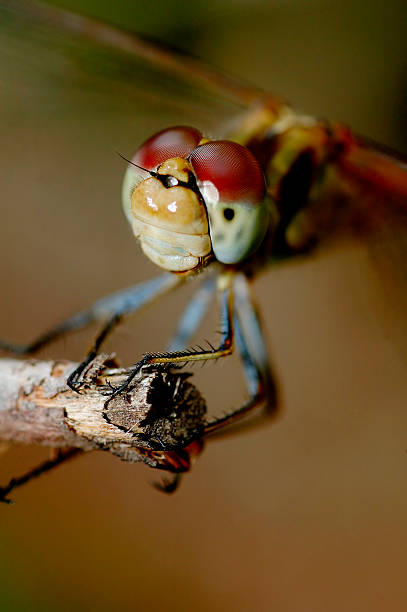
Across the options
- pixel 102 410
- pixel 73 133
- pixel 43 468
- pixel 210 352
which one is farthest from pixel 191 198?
pixel 73 133

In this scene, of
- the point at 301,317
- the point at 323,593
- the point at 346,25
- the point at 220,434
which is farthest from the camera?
the point at 346,25

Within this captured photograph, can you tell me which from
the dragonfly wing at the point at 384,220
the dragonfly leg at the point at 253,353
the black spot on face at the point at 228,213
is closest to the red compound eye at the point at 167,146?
the black spot on face at the point at 228,213

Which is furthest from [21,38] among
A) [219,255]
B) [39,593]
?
[39,593]

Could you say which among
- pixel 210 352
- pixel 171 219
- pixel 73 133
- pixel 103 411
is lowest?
pixel 103 411

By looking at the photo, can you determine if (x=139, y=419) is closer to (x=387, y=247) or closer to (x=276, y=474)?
(x=387, y=247)

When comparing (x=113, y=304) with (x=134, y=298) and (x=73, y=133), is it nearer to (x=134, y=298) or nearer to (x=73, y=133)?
(x=134, y=298)

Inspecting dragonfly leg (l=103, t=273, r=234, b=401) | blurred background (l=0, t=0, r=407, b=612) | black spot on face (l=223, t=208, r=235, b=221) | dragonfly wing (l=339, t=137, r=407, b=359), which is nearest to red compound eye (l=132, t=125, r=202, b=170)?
black spot on face (l=223, t=208, r=235, b=221)

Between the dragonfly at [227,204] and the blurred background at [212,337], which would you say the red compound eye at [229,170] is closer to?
the dragonfly at [227,204]
